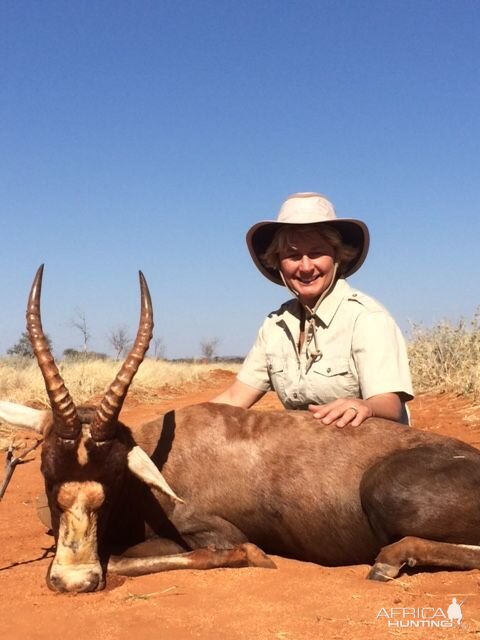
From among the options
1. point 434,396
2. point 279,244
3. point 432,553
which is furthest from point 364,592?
point 434,396

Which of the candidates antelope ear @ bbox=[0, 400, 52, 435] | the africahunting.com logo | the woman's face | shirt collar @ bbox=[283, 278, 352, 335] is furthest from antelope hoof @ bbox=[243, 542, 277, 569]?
the woman's face

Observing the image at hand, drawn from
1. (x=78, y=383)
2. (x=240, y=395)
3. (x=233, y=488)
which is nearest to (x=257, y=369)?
(x=240, y=395)

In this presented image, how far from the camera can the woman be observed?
499cm

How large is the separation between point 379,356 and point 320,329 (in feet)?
1.92

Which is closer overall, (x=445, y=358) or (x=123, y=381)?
(x=123, y=381)

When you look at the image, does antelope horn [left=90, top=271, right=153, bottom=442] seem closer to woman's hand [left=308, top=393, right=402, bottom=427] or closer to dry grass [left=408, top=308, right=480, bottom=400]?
woman's hand [left=308, top=393, right=402, bottom=427]

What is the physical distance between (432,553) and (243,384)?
89.8 inches

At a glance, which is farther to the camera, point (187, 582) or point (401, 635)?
point (187, 582)

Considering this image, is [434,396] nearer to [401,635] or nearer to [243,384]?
[243,384]

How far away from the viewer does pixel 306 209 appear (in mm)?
5445

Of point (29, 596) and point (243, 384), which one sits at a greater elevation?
point (243, 384)

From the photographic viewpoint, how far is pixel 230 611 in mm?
3361

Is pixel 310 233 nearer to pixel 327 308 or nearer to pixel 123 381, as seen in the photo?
pixel 327 308

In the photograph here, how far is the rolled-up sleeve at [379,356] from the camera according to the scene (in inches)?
193
